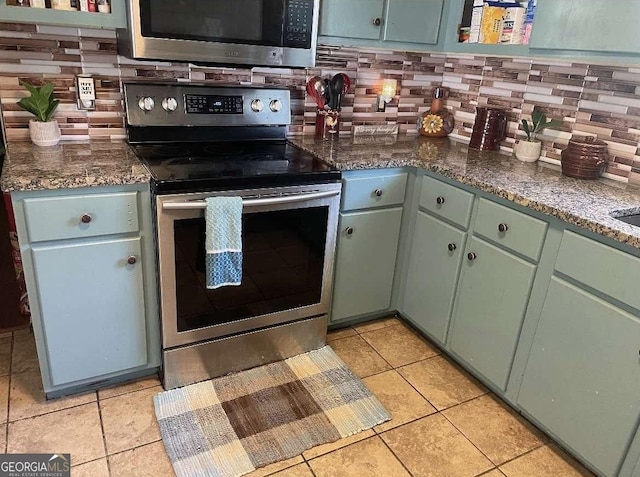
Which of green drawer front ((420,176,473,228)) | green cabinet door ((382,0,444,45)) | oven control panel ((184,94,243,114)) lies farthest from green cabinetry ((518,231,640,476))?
oven control panel ((184,94,243,114))

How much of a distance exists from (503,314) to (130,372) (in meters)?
1.47

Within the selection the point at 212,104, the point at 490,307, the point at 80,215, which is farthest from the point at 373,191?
the point at 80,215

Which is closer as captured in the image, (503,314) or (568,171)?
(503,314)

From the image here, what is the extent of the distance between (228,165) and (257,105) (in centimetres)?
44

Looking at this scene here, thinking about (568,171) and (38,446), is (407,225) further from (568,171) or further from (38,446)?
(38,446)

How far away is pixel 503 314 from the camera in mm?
1884

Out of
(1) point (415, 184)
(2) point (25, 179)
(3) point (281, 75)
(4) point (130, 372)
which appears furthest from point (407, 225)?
(2) point (25, 179)

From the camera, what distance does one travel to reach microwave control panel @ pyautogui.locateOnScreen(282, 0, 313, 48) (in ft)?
6.31

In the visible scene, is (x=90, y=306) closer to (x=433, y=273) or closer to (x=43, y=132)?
(x=43, y=132)

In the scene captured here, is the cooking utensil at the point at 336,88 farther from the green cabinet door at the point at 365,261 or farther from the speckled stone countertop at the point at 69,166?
the speckled stone countertop at the point at 69,166

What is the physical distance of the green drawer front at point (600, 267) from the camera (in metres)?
1.43

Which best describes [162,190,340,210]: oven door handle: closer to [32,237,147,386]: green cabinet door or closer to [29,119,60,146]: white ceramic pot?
[32,237,147,386]: green cabinet door

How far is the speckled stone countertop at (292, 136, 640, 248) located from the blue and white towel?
0.51m

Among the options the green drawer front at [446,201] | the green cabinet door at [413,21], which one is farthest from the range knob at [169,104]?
the green drawer front at [446,201]
